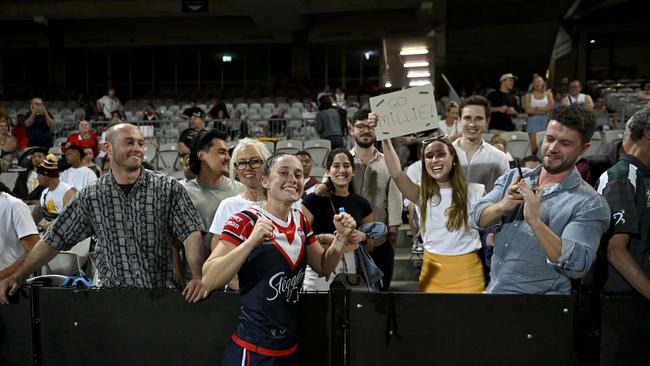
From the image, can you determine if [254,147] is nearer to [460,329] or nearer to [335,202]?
[335,202]

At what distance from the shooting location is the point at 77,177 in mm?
7387

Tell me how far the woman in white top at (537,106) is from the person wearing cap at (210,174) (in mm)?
6524

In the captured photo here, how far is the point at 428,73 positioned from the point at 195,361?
17.9 m

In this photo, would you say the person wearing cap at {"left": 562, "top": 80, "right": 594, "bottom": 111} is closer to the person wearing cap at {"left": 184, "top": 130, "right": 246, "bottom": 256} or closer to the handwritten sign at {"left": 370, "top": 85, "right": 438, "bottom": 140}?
the handwritten sign at {"left": 370, "top": 85, "right": 438, "bottom": 140}

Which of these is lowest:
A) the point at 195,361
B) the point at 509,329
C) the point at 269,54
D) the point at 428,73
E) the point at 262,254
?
the point at 195,361

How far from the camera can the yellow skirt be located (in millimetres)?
3217

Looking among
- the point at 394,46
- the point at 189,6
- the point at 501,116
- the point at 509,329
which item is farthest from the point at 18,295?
the point at 394,46

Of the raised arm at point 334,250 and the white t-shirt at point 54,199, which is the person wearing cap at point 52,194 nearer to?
the white t-shirt at point 54,199

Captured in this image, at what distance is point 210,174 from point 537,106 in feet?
22.1

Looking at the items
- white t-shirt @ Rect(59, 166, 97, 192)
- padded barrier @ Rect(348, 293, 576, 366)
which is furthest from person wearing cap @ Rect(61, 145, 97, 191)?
padded barrier @ Rect(348, 293, 576, 366)

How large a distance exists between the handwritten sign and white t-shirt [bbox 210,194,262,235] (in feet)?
2.92

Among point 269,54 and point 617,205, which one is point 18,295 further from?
point 269,54

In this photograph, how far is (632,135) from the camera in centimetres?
260

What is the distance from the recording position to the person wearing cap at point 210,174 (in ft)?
11.7
